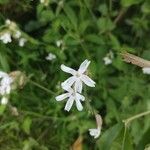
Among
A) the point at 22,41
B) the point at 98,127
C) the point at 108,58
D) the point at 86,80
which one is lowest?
the point at 108,58

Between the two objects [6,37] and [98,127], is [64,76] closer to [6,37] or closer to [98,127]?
[6,37]

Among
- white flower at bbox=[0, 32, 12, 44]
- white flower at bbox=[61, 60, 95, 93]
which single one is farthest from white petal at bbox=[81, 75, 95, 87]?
white flower at bbox=[0, 32, 12, 44]

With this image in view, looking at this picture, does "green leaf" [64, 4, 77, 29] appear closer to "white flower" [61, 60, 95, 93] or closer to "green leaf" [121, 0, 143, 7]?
"green leaf" [121, 0, 143, 7]

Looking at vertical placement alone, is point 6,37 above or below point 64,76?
above

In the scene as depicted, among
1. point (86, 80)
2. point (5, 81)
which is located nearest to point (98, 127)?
point (86, 80)

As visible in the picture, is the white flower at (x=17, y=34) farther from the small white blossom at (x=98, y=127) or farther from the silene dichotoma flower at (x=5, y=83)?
the small white blossom at (x=98, y=127)

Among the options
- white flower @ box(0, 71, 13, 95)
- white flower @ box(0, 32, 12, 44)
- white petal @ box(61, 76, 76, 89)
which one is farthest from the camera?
white flower @ box(0, 32, 12, 44)

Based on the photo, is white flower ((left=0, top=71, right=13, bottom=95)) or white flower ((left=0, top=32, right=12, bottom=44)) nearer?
white flower ((left=0, top=71, right=13, bottom=95))

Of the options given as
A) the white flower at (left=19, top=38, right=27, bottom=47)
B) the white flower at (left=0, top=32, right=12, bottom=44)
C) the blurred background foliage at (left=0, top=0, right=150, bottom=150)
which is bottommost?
the blurred background foliage at (left=0, top=0, right=150, bottom=150)

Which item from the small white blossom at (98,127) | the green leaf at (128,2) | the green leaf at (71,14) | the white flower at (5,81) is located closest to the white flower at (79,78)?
the small white blossom at (98,127)

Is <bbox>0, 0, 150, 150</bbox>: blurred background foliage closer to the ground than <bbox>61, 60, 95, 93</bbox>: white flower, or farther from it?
closer to the ground
